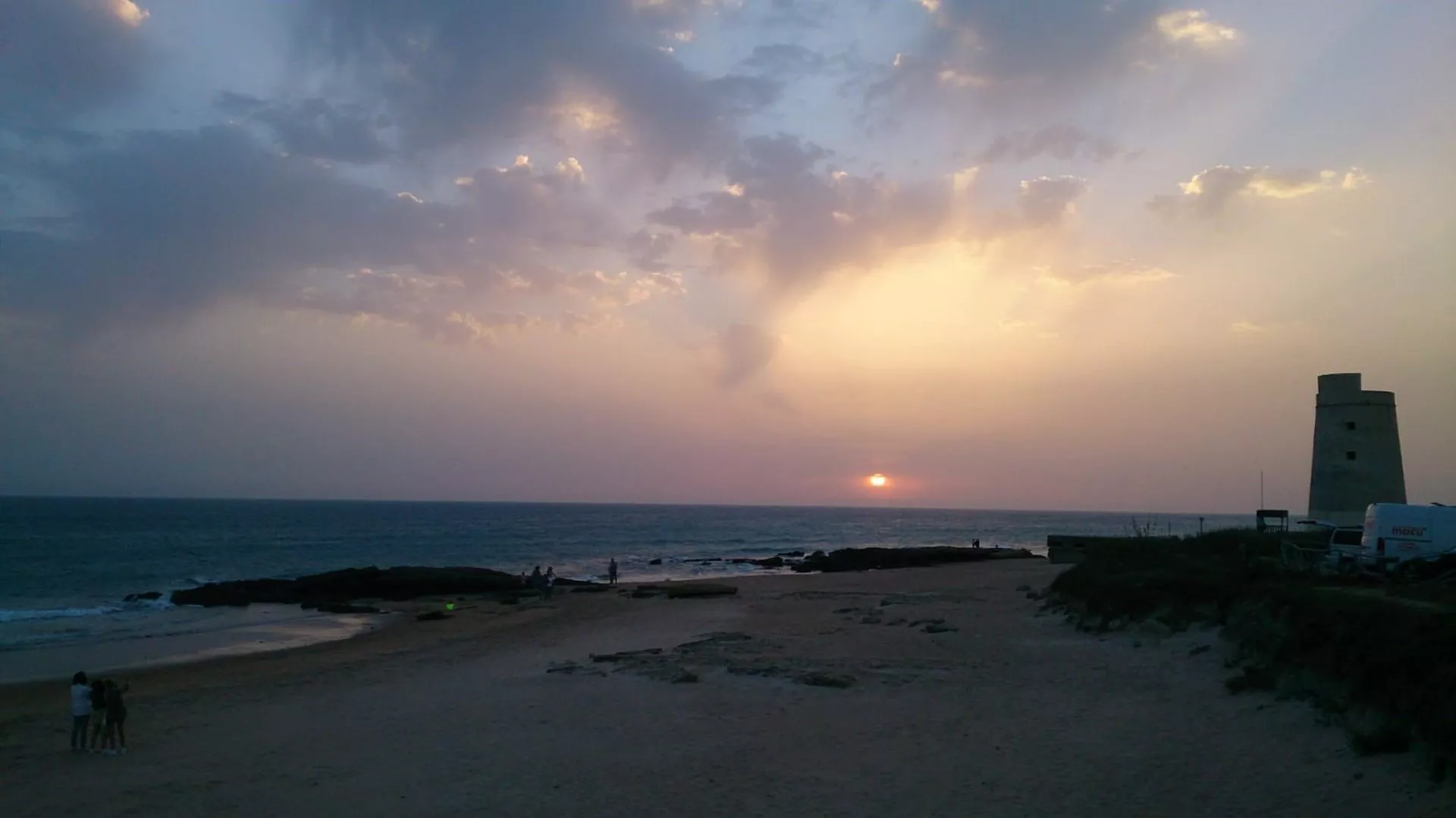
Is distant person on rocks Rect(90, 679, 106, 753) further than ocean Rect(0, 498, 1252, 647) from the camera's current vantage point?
No

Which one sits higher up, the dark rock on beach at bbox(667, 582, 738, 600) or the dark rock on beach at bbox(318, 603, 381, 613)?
the dark rock on beach at bbox(667, 582, 738, 600)

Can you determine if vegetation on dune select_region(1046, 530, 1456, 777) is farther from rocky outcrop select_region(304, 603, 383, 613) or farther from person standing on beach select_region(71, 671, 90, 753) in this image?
rocky outcrop select_region(304, 603, 383, 613)

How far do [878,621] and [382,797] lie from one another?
1479cm

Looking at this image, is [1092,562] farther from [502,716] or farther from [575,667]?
[502,716]

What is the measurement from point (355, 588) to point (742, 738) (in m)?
34.8

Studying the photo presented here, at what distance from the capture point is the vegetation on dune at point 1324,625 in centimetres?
923

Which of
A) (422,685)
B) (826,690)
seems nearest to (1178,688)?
(826,690)

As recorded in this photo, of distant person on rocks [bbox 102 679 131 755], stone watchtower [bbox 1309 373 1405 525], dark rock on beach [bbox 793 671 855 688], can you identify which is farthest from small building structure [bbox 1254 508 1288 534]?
distant person on rocks [bbox 102 679 131 755]

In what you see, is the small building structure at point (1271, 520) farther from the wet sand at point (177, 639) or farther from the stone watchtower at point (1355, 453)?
the wet sand at point (177, 639)

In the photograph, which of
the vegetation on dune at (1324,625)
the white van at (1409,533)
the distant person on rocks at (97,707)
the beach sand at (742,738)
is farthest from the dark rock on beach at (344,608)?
the white van at (1409,533)

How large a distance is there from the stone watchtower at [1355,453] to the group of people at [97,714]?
2903 cm

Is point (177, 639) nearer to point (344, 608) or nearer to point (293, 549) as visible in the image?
point (344, 608)

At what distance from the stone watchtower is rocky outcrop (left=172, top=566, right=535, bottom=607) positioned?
32.0 meters

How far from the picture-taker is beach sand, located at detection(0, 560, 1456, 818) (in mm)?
9695
